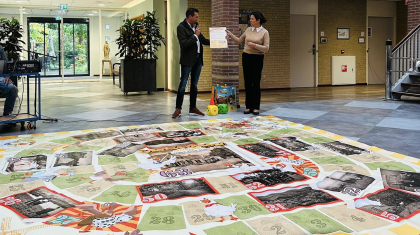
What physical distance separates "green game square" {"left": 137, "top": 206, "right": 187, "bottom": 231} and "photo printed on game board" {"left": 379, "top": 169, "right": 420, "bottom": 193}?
1589 millimetres

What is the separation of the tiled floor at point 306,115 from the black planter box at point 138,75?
3.81 feet

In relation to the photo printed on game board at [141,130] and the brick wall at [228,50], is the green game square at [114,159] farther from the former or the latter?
the brick wall at [228,50]

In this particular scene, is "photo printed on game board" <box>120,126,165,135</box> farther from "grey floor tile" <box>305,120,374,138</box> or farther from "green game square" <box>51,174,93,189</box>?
"grey floor tile" <box>305,120,374,138</box>

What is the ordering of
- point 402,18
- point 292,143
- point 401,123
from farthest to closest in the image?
1. point 402,18
2. point 401,123
3. point 292,143

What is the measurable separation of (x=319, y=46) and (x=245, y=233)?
1219 centimetres

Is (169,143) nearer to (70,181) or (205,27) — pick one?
(70,181)

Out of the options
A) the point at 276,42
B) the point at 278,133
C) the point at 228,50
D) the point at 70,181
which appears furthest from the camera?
the point at 276,42

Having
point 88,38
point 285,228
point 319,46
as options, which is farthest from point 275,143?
point 88,38

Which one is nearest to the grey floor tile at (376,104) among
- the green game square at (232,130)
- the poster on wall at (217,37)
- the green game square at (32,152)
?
the poster on wall at (217,37)

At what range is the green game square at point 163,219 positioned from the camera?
2342 mm

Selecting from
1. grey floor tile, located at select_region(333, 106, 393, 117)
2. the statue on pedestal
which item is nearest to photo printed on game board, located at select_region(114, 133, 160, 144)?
grey floor tile, located at select_region(333, 106, 393, 117)

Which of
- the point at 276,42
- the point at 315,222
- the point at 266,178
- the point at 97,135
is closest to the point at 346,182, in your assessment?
the point at 266,178

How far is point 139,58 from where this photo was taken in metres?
11.1

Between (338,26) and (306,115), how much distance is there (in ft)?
26.2
